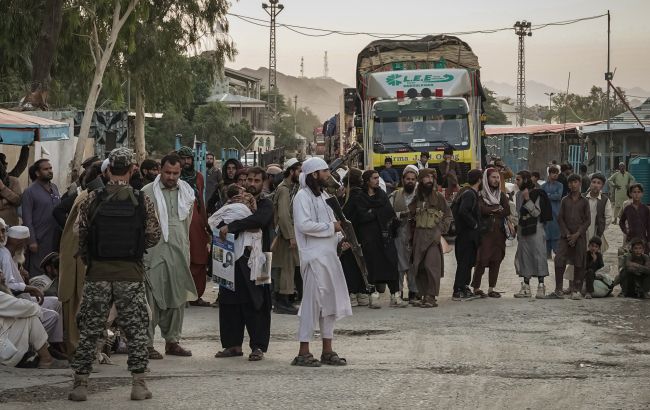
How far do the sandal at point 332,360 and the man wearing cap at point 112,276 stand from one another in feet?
6.66

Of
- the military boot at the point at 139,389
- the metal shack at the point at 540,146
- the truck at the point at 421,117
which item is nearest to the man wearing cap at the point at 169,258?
the military boot at the point at 139,389

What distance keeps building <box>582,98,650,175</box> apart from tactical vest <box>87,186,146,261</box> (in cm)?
3042

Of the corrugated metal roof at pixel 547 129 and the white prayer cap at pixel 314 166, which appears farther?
the corrugated metal roof at pixel 547 129

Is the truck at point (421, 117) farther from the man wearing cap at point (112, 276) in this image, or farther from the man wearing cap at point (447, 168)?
the man wearing cap at point (112, 276)

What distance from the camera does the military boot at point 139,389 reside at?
8594 millimetres

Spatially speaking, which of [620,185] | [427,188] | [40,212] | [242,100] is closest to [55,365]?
[40,212]

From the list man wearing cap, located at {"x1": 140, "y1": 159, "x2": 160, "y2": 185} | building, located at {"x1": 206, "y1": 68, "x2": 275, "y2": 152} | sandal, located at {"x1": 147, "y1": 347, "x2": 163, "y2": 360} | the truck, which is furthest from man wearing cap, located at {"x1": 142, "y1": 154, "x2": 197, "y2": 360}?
building, located at {"x1": 206, "y1": 68, "x2": 275, "y2": 152}

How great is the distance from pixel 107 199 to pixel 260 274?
87.2 inches

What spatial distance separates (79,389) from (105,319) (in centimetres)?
52

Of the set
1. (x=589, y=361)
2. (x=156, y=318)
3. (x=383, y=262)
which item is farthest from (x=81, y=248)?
(x=383, y=262)

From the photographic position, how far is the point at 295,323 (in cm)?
1366

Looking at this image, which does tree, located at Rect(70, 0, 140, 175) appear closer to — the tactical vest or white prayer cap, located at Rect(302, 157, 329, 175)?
white prayer cap, located at Rect(302, 157, 329, 175)

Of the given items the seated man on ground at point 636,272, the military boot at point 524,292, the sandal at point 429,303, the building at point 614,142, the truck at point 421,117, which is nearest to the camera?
the sandal at point 429,303

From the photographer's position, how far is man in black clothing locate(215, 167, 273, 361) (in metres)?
10.7
